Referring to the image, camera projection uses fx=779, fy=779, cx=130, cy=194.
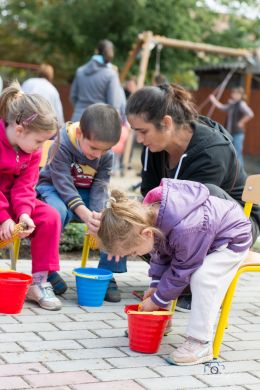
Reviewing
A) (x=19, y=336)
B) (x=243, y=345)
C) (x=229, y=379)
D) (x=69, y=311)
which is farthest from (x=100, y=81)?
(x=229, y=379)

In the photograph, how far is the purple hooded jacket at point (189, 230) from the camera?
3.34 metres

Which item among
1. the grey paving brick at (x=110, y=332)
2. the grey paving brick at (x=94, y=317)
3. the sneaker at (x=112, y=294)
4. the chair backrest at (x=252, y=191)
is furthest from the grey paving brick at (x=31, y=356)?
the chair backrest at (x=252, y=191)

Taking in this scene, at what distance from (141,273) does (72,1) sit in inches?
600

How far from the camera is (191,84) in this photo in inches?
822

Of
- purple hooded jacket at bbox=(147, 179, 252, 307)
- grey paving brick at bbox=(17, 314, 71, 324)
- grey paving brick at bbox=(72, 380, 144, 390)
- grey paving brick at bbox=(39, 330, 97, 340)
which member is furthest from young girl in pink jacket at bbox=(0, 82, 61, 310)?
grey paving brick at bbox=(72, 380, 144, 390)

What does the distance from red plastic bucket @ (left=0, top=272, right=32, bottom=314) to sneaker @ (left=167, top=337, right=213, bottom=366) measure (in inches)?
32.9

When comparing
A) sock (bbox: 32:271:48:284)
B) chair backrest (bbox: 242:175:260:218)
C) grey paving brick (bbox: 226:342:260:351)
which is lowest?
grey paving brick (bbox: 226:342:260:351)

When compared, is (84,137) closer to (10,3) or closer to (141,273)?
(141,273)

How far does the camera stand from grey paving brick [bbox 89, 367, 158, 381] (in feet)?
10.4

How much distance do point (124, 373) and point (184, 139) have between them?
146cm

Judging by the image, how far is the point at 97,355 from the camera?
345 cm

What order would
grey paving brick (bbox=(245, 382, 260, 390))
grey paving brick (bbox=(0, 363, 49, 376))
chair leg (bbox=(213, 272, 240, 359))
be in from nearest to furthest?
grey paving brick (bbox=(0, 363, 49, 376)) < grey paving brick (bbox=(245, 382, 260, 390)) < chair leg (bbox=(213, 272, 240, 359))

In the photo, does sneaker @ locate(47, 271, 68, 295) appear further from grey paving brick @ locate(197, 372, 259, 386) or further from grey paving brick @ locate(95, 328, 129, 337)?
grey paving brick @ locate(197, 372, 259, 386)

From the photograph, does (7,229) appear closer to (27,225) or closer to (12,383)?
(27,225)
